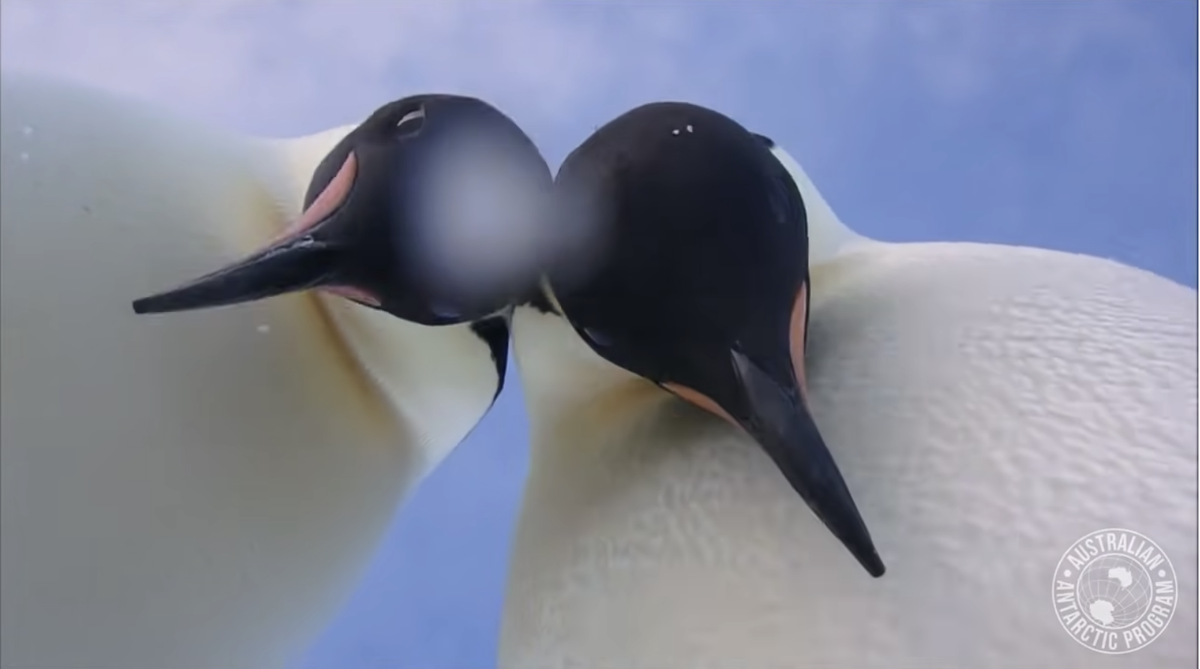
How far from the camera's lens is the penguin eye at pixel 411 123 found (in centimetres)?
79

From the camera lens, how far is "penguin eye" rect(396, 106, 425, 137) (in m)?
0.79

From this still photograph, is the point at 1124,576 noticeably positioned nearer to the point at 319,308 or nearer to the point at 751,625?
the point at 751,625

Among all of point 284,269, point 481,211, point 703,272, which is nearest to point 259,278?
point 284,269

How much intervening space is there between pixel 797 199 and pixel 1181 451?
0.24 m

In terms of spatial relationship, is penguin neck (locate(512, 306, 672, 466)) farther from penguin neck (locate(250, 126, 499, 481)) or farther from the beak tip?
the beak tip

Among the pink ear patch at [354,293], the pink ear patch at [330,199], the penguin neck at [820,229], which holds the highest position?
the pink ear patch at [330,199]

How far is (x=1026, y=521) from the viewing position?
2.21ft

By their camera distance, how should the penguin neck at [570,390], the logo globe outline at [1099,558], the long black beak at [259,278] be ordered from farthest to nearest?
1. the penguin neck at [570,390]
2. the long black beak at [259,278]
3. the logo globe outline at [1099,558]

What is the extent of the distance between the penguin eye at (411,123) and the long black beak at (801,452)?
0.80ft

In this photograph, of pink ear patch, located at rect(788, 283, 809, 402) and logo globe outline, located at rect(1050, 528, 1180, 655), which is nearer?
logo globe outline, located at rect(1050, 528, 1180, 655)

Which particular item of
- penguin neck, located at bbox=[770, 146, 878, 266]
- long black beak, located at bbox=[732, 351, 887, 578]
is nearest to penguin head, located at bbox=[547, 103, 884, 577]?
long black beak, located at bbox=[732, 351, 887, 578]

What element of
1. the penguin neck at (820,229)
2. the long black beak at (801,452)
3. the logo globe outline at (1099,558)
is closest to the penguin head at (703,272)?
the long black beak at (801,452)

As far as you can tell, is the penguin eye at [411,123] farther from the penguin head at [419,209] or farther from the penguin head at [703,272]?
the penguin head at [703,272]

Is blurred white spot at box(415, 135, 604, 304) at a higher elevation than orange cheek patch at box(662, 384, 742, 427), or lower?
higher
